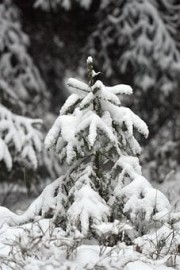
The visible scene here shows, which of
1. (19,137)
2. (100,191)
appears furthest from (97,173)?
(19,137)

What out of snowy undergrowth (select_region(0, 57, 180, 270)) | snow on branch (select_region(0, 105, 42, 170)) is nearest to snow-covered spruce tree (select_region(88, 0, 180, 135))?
snow on branch (select_region(0, 105, 42, 170))

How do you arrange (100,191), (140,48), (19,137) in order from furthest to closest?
(140,48)
(19,137)
(100,191)

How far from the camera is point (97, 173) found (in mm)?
4156

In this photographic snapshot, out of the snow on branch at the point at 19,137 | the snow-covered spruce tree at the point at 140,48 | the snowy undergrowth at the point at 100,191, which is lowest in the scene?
the snowy undergrowth at the point at 100,191

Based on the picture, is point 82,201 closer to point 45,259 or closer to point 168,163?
point 45,259

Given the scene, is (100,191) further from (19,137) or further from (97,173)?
(19,137)

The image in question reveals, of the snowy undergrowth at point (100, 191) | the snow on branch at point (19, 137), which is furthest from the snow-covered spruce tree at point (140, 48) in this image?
the snowy undergrowth at point (100, 191)

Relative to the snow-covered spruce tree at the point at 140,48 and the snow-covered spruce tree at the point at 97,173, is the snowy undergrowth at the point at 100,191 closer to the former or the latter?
the snow-covered spruce tree at the point at 97,173

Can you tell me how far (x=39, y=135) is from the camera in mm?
7211

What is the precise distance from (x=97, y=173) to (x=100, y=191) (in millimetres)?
154

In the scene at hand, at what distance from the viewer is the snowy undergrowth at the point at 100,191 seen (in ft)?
11.9

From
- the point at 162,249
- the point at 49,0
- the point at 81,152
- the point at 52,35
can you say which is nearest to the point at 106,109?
the point at 81,152

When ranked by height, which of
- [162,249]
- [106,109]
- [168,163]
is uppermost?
[168,163]

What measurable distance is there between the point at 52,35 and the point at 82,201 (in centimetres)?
631
